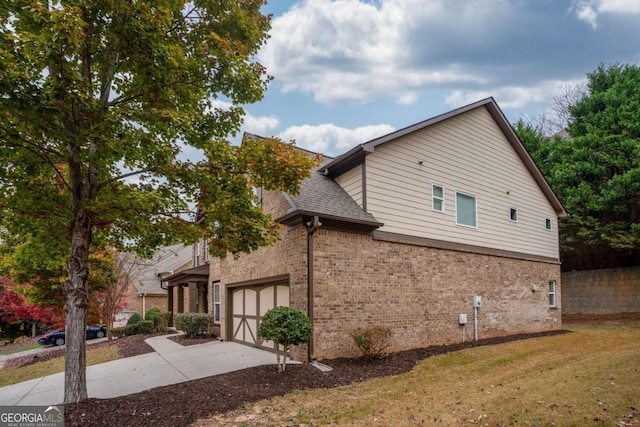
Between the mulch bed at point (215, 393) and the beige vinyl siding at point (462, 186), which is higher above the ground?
the beige vinyl siding at point (462, 186)

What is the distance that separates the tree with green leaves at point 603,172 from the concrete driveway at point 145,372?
58.0 feet

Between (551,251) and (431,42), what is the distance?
1047 cm

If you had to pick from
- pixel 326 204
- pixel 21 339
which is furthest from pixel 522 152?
pixel 21 339

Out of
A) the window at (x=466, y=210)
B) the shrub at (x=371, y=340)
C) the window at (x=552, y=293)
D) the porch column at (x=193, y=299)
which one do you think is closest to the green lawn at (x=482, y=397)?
the shrub at (x=371, y=340)

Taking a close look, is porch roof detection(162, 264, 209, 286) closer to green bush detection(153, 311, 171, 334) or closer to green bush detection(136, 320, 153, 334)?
green bush detection(153, 311, 171, 334)

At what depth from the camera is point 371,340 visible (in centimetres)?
1009

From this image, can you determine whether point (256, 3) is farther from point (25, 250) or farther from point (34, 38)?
point (25, 250)

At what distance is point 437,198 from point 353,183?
10.1 ft

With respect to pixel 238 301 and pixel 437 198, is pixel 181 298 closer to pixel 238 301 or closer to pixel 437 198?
pixel 238 301

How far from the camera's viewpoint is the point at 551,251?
17.5 meters

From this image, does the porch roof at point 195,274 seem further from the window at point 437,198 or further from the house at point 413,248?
the window at point 437,198

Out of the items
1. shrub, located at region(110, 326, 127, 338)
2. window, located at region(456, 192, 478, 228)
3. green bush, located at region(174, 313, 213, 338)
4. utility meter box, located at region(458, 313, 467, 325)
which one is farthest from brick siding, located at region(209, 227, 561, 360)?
shrub, located at region(110, 326, 127, 338)

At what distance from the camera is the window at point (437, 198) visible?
42.8 feet

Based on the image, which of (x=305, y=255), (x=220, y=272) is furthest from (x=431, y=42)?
(x=220, y=272)
